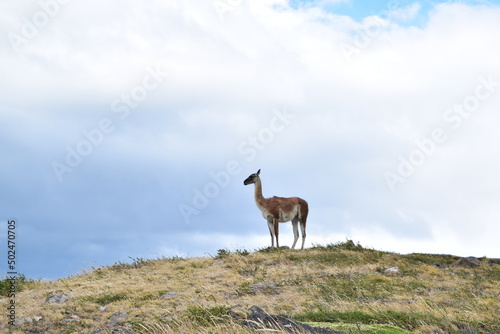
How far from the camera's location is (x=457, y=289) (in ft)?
65.6

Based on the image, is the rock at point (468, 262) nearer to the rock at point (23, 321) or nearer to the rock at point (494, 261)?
the rock at point (494, 261)

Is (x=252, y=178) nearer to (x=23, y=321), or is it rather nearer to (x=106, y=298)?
(x=106, y=298)

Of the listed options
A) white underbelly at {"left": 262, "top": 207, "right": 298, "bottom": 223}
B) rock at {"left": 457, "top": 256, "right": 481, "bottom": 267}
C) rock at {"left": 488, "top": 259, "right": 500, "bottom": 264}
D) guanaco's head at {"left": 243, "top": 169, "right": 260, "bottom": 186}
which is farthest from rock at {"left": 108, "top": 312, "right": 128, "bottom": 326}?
rock at {"left": 488, "top": 259, "right": 500, "bottom": 264}

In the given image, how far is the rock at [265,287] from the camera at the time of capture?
19270mm

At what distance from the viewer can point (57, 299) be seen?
62.5 feet

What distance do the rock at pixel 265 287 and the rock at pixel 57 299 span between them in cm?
595

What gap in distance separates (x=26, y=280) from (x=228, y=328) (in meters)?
17.2

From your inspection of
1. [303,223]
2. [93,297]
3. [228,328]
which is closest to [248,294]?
[93,297]

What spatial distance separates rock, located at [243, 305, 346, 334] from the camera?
9.17m

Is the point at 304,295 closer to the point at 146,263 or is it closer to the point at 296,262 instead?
the point at 296,262

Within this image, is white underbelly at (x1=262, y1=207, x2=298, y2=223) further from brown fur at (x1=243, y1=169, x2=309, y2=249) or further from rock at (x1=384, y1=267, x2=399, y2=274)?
rock at (x1=384, y1=267, x2=399, y2=274)

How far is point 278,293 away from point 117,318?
17.3ft

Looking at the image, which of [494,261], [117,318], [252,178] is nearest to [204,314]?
[117,318]

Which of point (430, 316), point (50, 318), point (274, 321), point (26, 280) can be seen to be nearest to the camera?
point (274, 321)
